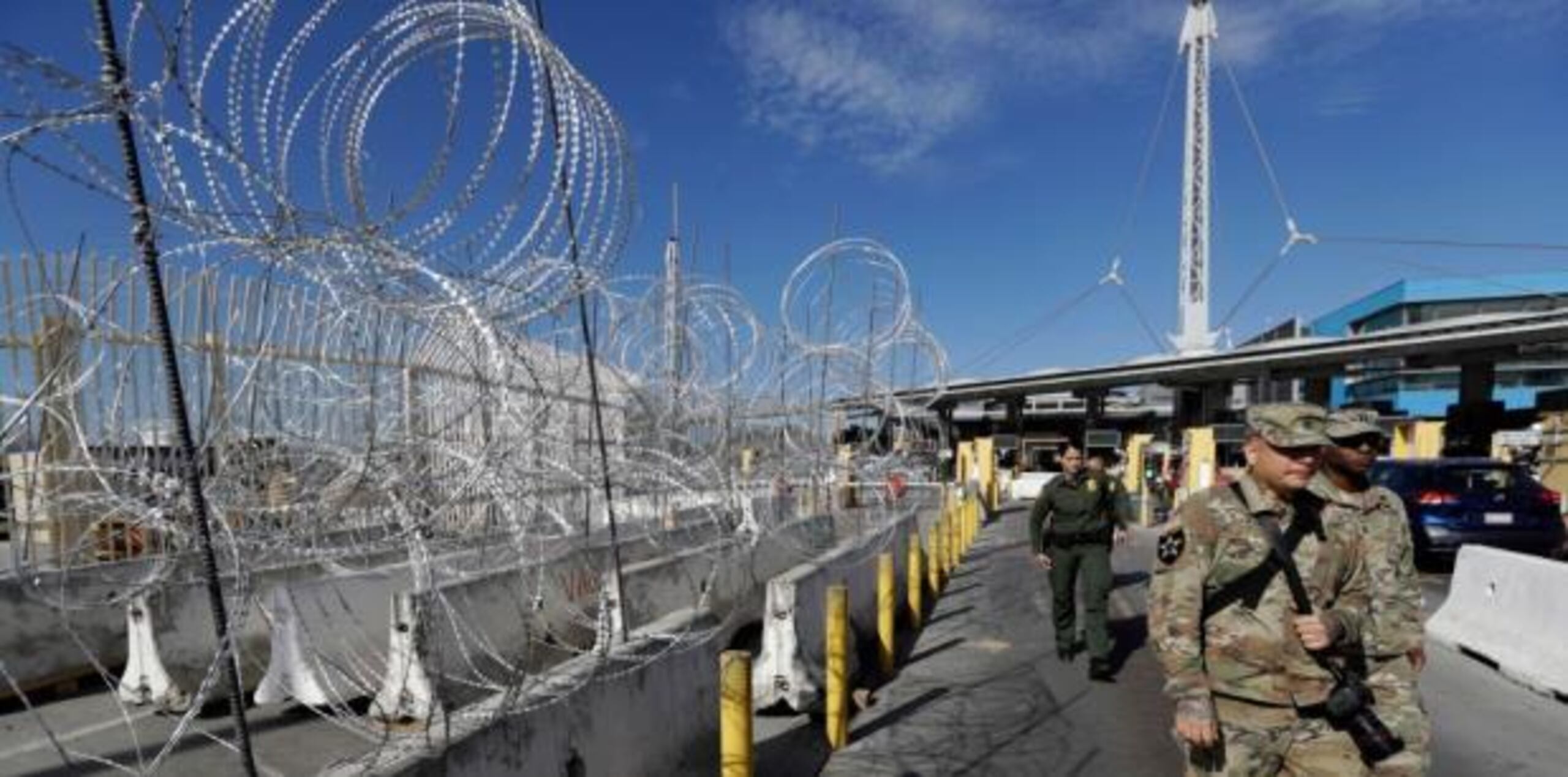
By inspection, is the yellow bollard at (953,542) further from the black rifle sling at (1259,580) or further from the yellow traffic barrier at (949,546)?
the black rifle sling at (1259,580)

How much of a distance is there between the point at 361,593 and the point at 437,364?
3.22 m

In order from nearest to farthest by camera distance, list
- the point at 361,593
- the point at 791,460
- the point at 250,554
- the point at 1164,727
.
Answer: the point at 250,554
the point at 1164,727
the point at 361,593
the point at 791,460

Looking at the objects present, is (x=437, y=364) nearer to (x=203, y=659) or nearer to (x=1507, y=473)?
(x=203, y=659)

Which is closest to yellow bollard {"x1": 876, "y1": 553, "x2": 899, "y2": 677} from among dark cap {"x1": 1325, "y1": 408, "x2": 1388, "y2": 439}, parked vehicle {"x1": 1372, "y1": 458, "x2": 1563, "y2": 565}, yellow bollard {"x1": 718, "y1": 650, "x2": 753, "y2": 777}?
yellow bollard {"x1": 718, "y1": 650, "x2": 753, "y2": 777}

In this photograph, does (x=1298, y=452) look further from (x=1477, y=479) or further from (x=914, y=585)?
(x=1477, y=479)

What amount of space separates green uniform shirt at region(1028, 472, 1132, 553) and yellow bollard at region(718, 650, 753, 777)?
3899 mm

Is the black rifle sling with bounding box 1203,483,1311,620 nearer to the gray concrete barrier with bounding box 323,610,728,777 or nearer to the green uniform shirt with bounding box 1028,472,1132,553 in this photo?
the gray concrete barrier with bounding box 323,610,728,777

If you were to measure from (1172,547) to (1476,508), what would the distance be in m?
10.8

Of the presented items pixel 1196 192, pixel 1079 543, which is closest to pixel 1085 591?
pixel 1079 543

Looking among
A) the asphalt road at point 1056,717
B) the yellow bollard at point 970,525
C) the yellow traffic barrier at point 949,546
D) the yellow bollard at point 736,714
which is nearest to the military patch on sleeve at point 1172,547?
the yellow bollard at point 736,714

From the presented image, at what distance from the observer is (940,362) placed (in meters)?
11.7

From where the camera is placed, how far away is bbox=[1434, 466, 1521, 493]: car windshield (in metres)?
11.6

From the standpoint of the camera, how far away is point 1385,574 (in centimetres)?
322

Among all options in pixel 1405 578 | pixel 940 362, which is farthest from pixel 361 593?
pixel 940 362
